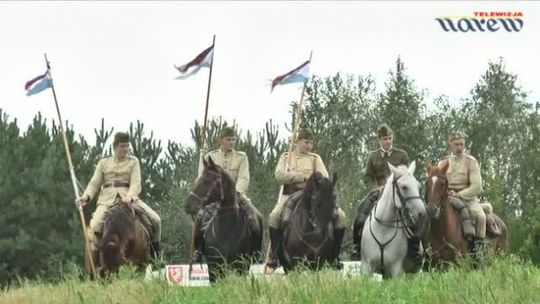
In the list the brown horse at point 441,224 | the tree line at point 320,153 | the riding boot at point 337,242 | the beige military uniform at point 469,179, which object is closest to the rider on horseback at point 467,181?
the beige military uniform at point 469,179

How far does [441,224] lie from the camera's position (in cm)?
1600

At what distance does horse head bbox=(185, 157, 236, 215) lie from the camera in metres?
15.1

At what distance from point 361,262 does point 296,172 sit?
64.2 inches

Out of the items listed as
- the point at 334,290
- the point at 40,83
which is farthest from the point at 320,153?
the point at 334,290

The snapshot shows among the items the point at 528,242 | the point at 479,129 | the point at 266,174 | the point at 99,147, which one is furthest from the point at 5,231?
the point at 479,129

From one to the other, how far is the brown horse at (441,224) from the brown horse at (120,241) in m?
4.15

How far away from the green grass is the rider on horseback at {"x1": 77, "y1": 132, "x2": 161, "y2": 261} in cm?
470

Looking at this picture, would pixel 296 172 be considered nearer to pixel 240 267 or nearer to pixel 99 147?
pixel 240 267

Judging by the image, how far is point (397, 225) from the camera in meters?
15.5

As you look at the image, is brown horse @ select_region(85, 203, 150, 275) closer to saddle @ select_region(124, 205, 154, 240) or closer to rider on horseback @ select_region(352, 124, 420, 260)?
saddle @ select_region(124, 205, 154, 240)

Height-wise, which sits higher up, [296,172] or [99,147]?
[99,147]

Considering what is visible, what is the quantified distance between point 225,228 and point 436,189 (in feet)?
9.68

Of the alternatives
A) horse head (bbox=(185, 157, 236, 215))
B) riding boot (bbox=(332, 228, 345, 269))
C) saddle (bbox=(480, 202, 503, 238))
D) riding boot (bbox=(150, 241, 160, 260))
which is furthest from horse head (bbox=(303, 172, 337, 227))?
saddle (bbox=(480, 202, 503, 238))

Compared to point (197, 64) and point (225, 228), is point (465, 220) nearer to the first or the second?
point (225, 228)
